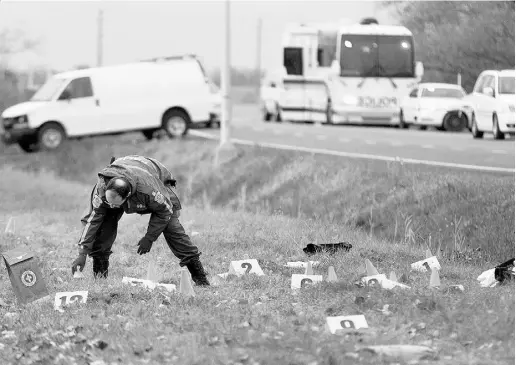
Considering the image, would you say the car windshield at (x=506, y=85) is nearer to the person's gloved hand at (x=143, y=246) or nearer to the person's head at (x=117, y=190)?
the person's gloved hand at (x=143, y=246)

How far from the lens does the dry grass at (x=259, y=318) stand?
8.43 metres

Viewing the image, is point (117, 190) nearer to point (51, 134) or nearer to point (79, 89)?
point (79, 89)

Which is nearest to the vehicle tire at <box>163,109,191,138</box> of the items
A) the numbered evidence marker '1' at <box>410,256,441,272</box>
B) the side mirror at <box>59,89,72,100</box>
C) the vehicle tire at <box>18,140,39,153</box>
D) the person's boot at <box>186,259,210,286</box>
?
the side mirror at <box>59,89,72,100</box>

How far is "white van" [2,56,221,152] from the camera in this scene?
33812mm

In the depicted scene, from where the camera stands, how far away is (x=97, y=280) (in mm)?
12102

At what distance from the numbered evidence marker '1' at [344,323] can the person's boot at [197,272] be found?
2883 mm

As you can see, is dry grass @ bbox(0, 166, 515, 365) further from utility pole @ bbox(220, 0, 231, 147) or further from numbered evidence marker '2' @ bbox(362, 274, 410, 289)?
utility pole @ bbox(220, 0, 231, 147)

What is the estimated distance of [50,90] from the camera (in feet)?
113

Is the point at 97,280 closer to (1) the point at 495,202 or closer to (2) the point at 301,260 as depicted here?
(2) the point at 301,260

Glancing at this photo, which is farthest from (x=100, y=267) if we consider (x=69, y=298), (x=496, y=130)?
(x=496, y=130)

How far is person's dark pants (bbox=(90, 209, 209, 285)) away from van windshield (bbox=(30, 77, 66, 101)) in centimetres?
2220

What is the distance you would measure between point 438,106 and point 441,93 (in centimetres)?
63

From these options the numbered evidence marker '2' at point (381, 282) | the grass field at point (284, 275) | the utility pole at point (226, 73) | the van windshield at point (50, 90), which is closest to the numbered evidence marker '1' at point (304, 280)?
the grass field at point (284, 275)

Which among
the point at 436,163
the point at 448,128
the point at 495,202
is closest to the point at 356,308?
the point at 495,202
